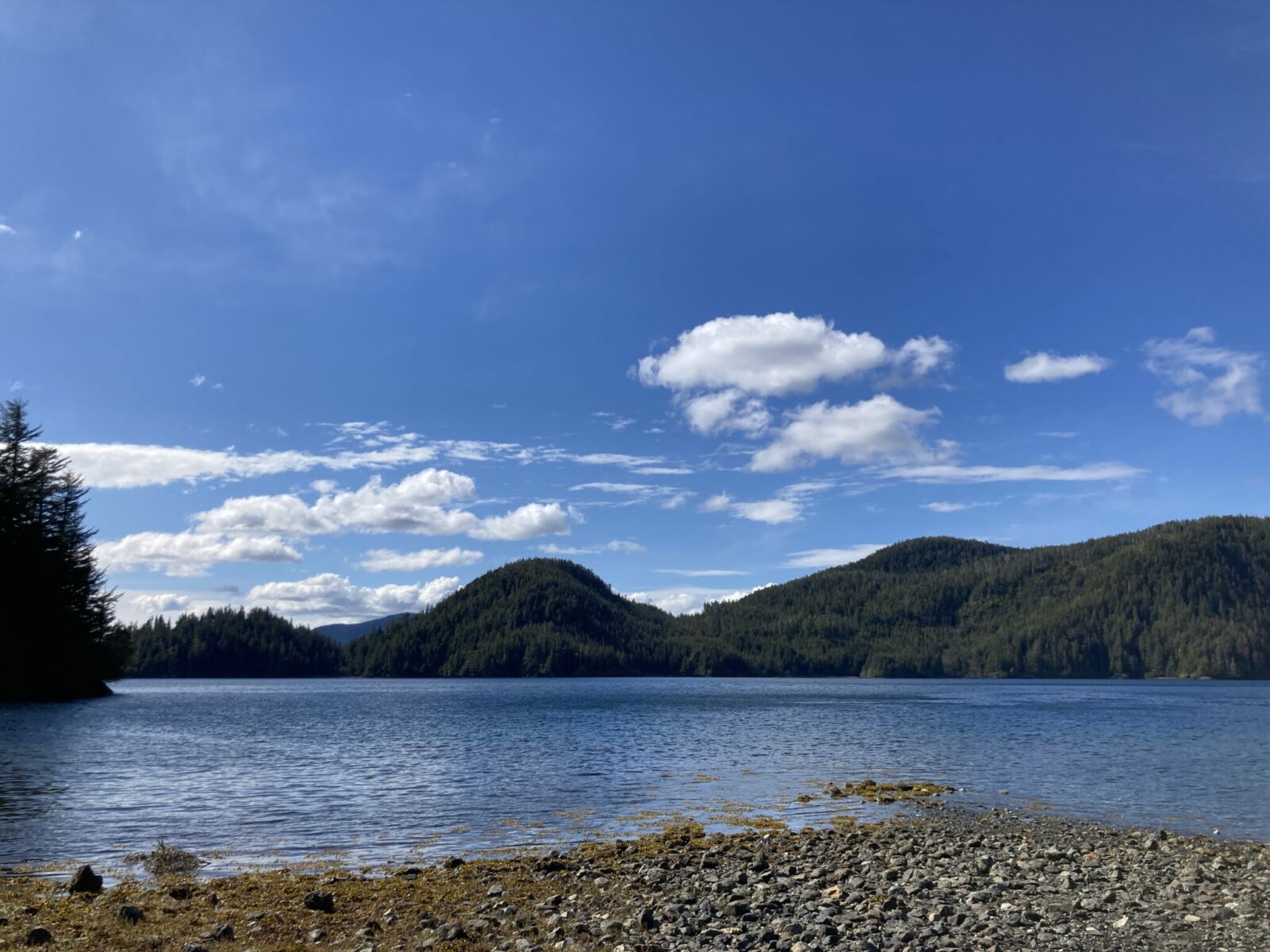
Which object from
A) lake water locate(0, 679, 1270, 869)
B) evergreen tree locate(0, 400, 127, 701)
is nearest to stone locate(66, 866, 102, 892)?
lake water locate(0, 679, 1270, 869)

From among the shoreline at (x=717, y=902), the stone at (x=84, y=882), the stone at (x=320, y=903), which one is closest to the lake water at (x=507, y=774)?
the stone at (x=84, y=882)

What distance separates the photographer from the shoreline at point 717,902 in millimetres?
16766

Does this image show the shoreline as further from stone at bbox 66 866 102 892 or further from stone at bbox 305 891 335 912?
stone at bbox 66 866 102 892

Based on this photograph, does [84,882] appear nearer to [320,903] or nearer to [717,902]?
[320,903]

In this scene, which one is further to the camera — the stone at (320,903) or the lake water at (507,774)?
the lake water at (507,774)

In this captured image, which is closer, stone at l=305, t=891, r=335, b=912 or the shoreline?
the shoreline

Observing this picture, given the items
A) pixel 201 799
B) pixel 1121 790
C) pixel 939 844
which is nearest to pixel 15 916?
pixel 201 799

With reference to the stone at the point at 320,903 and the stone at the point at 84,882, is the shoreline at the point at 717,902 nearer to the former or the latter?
the stone at the point at 320,903

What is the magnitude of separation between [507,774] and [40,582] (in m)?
79.9

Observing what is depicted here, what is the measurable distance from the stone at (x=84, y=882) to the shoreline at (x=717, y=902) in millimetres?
254

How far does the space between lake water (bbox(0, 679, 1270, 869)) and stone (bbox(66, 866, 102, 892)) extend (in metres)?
→ 4.29

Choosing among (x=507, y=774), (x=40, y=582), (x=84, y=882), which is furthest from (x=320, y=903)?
(x=40, y=582)

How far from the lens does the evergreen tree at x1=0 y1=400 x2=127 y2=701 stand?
3745 inches

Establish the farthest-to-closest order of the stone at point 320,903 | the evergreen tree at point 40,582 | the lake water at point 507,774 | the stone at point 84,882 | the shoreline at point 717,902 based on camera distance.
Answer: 1. the evergreen tree at point 40,582
2. the lake water at point 507,774
3. the stone at point 84,882
4. the stone at point 320,903
5. the shoreline at point 717,902
